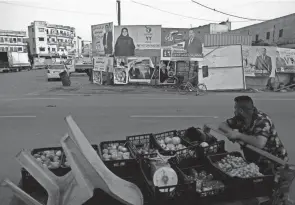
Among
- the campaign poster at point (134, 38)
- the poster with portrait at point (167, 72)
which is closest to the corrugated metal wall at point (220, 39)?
the poster with portrait at point (167, 72)

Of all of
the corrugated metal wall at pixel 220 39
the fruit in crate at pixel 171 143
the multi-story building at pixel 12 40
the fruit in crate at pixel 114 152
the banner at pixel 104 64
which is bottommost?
the fruit in crate at pixel 114 152

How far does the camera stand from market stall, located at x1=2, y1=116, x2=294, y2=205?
206 centimetres

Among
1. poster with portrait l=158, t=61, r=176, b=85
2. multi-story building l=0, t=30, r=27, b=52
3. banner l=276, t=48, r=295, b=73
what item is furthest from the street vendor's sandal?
multi-story building l=0, t=30, r=27, b=52

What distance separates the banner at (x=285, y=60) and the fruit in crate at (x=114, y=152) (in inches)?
608

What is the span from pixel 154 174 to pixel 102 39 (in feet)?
58.7

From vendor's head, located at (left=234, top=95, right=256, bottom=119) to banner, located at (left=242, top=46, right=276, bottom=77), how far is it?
1362cm

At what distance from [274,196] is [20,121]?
24.1 ft

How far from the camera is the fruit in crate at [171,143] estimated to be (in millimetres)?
3557

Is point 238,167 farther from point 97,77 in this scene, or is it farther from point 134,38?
point 97,77

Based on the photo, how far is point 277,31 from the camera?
29.2 meters

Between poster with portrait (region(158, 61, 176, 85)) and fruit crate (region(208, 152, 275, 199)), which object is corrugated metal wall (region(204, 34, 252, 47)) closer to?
poster with portrait (region(158, 61, 176, 85))

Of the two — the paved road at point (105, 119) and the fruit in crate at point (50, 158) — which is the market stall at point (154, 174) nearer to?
the fruit in crate at point (50, 158)

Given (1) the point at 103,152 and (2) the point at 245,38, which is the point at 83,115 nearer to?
(1) the point at 103,152

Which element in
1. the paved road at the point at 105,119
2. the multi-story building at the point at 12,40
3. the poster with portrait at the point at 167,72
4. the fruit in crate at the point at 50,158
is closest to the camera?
the fruit in crate at the point at 50,158
